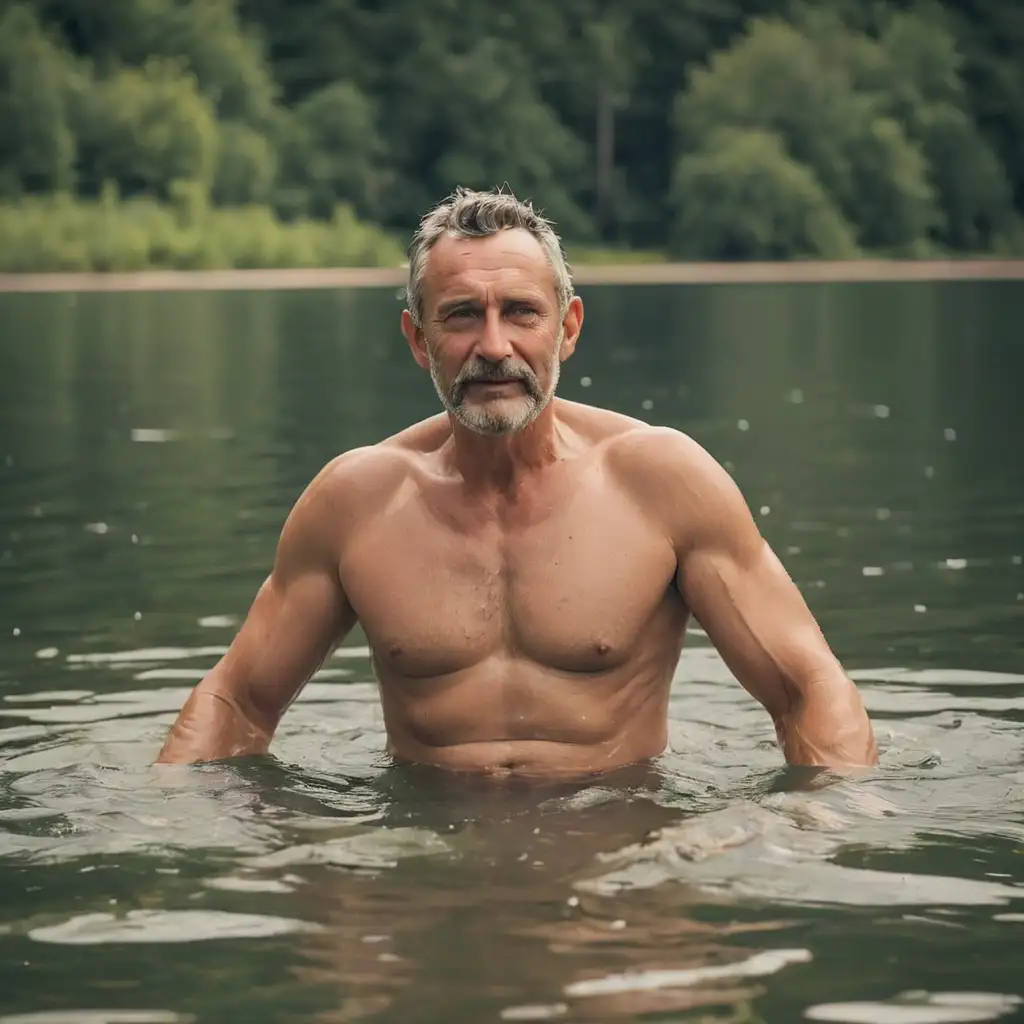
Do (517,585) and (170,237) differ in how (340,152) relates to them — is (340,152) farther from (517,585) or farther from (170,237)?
(517,585)

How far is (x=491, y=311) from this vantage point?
5.29 m

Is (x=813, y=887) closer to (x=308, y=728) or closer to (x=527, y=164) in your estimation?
(x=308, y=728)

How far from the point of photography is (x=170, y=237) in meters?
55.4

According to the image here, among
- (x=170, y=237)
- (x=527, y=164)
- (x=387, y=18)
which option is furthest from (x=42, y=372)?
(x=387, y=18)

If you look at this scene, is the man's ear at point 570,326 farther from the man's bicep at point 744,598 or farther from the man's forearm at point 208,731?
the man's forearm at point 208,731

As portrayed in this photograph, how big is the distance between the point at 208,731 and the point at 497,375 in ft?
3.94

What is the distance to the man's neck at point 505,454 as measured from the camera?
5559mm

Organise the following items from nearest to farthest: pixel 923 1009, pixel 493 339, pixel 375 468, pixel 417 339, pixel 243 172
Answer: pixel 923 1009 < pixel 493 339 < pixel 417 339 < pixel 375 468 < pixel 243 172

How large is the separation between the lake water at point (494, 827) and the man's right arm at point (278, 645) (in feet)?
0.35

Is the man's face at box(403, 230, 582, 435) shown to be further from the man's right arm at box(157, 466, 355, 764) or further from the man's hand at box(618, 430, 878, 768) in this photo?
the man's right arm at box(157, 466, 355, 764)

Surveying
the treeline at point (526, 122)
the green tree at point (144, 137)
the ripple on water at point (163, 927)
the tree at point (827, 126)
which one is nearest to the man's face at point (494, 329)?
the ripple on water at point (163, 927)

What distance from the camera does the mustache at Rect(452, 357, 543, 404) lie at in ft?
17.3

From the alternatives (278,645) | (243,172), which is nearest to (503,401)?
(278,645)

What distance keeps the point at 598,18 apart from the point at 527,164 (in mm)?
10637
